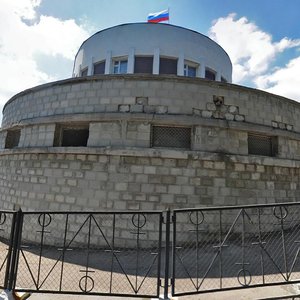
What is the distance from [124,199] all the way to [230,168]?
3086 millimetres

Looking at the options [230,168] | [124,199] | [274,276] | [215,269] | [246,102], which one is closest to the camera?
[274,276]

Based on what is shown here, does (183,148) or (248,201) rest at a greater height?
(183,148)

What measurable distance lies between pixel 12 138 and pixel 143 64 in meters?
8.28

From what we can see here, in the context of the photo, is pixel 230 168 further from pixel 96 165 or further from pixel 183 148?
pixel 96 165

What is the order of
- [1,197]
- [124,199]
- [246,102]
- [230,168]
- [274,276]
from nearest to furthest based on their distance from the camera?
[274,276] → [124,199] → [230,168] → [246,102] → [1,197]

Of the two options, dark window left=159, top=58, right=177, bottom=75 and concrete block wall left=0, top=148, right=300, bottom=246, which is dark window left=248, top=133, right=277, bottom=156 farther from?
dark window left=159, top=58, right=177, bottom=75

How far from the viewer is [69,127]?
7062mm

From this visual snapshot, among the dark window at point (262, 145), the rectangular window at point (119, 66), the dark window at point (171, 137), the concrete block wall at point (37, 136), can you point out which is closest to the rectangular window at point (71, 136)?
the concrete block wall at point (37, 136)

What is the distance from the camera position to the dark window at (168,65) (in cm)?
1342

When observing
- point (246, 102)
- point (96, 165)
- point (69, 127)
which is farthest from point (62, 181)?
point (246, 102)

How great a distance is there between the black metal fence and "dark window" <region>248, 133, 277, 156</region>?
1825 millimetres

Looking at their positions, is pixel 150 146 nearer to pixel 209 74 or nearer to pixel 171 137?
pixel 171 137

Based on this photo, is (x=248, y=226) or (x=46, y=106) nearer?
(x=248, y=226)

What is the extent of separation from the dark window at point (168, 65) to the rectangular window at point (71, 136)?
8.08 m
